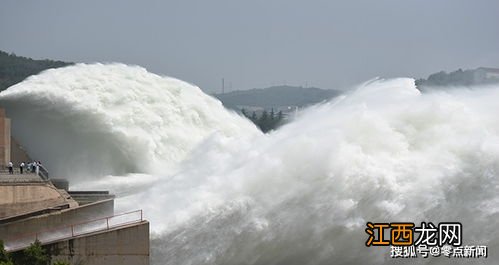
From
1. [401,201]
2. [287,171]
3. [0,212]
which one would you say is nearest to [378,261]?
[401,201]

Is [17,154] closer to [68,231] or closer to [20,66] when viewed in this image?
[68,231]

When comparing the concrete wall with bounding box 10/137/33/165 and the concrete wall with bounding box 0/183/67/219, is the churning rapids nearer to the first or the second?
the concrete wall with bounding box 0/183/67/219

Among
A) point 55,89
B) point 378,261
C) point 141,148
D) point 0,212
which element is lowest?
point 378,261

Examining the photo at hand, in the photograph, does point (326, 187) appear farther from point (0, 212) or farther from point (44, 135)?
point (44, 135)

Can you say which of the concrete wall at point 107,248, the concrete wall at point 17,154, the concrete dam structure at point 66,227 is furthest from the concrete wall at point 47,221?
the concrete wall at point 17,154

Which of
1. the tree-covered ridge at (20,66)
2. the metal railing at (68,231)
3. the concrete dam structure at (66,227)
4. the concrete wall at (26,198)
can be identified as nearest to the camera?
the concrete dam structure at (66,227)

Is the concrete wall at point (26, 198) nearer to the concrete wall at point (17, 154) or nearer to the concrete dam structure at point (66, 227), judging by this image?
the concrete dam structure at point (66, 227)

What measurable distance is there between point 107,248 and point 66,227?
2.00 meters

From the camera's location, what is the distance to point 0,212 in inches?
950

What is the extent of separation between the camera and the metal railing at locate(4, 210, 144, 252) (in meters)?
22.7

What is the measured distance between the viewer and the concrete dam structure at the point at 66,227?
22359 millimetres

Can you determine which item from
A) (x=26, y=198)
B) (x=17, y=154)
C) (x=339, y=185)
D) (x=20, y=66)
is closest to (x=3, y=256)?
(x=26, y=198)

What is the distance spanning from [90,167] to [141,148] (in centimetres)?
359

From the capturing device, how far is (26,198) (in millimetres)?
24609
